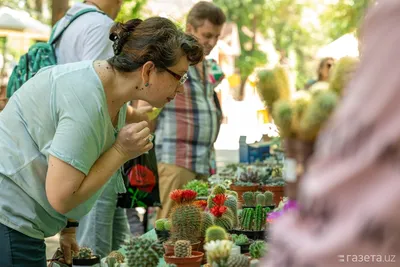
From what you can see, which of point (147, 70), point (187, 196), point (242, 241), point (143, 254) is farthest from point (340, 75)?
point (187, 196)

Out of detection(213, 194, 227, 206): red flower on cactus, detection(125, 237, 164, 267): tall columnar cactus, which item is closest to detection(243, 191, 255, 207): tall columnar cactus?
detection(213, 194, 227, 206): red flower on cactus

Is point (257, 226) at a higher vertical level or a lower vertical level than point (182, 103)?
lower

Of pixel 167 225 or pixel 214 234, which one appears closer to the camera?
pixel 214 234

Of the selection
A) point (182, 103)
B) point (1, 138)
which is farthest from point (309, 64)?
point (1, 138)

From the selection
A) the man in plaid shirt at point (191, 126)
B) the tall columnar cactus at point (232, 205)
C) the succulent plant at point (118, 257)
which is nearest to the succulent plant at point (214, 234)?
the succulent plant at point (118, 257)

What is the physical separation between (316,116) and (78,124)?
1465 millimetres

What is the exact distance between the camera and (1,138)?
9.75ft

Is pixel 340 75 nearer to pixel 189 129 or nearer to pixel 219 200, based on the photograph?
pixel 219 200

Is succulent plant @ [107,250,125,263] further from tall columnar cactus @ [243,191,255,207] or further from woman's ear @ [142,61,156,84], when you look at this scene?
tall columnar cactus @ [243,191,255,207]

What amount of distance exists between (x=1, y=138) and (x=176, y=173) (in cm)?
290

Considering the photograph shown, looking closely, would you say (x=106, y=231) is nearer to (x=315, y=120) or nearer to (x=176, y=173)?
(x=176, y=173)

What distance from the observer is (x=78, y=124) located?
9.02 ft

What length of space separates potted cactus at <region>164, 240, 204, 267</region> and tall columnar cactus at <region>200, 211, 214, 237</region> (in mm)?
361

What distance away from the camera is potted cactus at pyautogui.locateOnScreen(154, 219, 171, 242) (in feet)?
11.5
